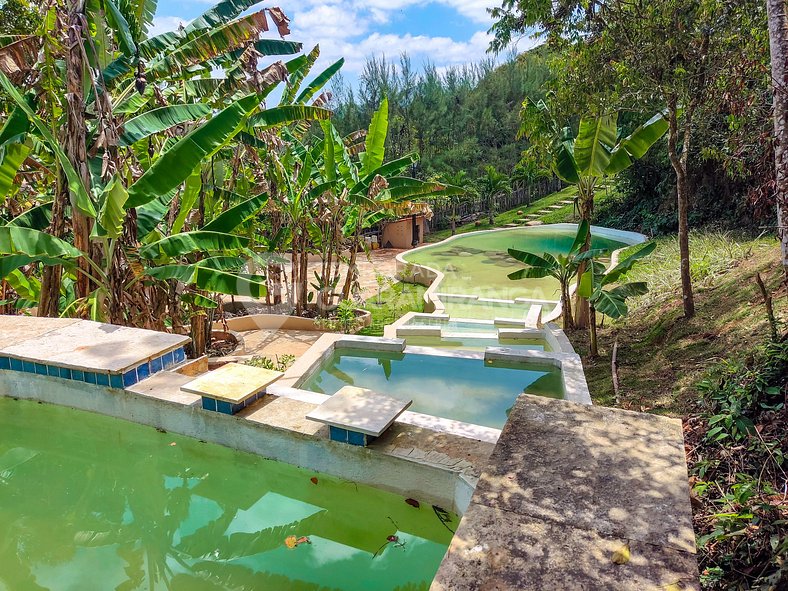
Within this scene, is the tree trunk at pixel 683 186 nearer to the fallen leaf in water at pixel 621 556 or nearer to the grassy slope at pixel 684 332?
the grassy slope at pixel 684 332

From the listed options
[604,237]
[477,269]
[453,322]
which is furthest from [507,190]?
[453,322]

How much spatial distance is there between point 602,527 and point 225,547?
179cm

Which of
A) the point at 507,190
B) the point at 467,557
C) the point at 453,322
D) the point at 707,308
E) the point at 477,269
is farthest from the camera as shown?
the point at 507,190

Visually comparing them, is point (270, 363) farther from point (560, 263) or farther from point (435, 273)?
point (435, 273)

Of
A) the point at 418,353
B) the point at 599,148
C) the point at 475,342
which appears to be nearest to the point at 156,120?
the point at 418,353

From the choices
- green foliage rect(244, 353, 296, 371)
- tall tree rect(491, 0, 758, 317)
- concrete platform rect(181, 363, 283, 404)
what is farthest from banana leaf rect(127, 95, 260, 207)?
tall tree rect(491, 0, 758, 317)

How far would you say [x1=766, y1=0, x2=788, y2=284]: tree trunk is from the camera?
11.9 feet

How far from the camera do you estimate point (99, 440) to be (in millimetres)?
3188

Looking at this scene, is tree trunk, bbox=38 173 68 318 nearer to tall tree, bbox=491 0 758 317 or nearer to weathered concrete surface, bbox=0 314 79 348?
weathered concrete surface, bbox=0 314 79 348

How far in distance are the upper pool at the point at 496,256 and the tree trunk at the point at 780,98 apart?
7.34 meters

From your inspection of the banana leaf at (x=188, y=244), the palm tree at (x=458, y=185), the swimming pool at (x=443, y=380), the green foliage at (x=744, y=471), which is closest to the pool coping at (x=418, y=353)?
the swimming pool at (x=443, y=380)

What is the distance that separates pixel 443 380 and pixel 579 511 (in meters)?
3.68

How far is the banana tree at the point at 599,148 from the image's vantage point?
623 centimetres

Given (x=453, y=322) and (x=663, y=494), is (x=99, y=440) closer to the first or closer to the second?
(x=663, y=494)
